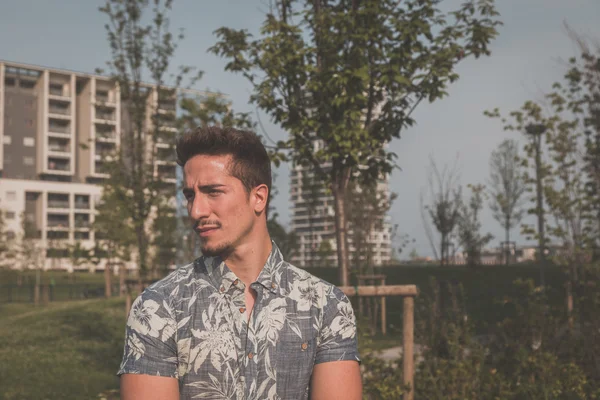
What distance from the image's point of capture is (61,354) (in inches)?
504

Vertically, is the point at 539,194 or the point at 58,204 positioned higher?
the point at 58,204

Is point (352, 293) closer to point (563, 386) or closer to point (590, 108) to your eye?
point (563, 386)

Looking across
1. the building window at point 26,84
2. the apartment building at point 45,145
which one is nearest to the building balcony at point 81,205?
the apartment building at point 45,145

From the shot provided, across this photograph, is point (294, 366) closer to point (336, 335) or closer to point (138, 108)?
point (336, 335)

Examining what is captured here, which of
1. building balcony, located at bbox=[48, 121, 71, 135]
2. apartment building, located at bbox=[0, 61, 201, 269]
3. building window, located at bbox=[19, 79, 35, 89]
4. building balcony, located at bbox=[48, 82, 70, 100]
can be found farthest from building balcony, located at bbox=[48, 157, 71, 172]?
building window, located at bbox=[19, 79, 35, 89]

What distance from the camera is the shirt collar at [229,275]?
2.37 metres

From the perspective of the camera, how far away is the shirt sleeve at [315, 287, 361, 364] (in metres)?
2.36

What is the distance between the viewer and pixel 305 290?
2449 millimetres

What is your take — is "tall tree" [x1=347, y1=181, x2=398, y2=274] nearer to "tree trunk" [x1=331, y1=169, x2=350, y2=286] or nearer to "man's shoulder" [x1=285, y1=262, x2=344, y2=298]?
"tree trunk" [x1=331, y1=169, x2=350, y2=286]

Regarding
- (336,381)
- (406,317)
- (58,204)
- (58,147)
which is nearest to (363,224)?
(406,317)

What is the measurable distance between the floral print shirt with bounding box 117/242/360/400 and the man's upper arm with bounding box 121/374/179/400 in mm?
20

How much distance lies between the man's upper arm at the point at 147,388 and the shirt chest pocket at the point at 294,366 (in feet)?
1.25

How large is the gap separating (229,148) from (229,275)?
18.2 inches

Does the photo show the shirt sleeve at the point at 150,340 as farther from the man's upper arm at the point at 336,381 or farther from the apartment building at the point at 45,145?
the apartment building at the point at 45,145
